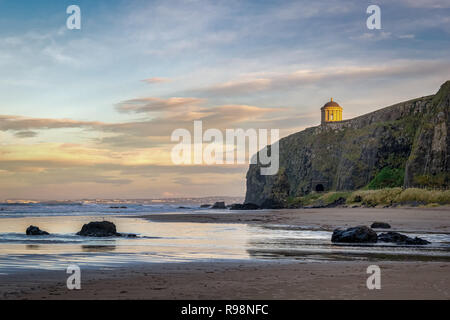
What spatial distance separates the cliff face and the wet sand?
61.7m

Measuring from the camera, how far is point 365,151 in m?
113

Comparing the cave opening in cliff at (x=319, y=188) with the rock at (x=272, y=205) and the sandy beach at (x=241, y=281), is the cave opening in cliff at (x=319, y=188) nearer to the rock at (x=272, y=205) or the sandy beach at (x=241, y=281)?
the rock at (x=272, y=205)

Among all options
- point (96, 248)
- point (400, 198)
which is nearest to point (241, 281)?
point (96, 248)

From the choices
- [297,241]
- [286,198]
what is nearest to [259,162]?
[286,198]

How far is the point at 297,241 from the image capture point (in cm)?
1988

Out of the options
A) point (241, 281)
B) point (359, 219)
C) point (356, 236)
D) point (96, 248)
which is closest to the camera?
point (241, 281)

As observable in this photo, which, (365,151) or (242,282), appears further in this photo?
(365,151)

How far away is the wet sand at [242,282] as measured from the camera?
8.24 m

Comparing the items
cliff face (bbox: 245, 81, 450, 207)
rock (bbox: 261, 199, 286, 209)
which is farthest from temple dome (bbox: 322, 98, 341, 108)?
rock (bbox: 261, 199, 286, 209)

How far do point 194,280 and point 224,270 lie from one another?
→ 1646mm

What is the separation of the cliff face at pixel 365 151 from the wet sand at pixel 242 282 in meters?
61.7

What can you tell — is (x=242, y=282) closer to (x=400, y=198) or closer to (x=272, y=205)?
(x=400, y=198)

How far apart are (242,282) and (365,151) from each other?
10803 centimetres
